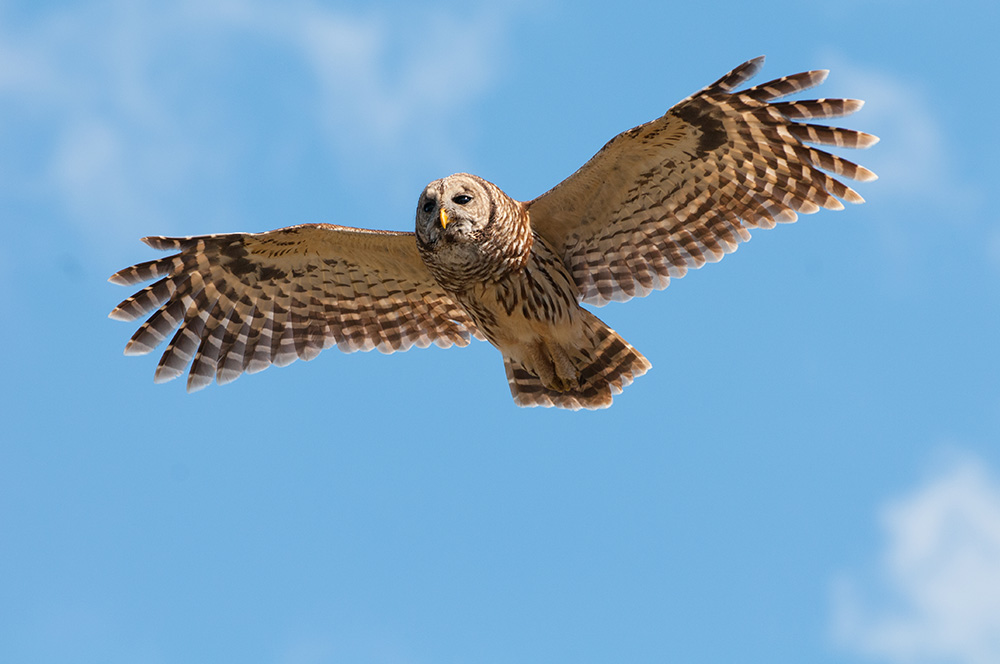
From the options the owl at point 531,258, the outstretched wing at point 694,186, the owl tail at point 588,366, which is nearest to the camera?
the outstretched wing at point 694,186

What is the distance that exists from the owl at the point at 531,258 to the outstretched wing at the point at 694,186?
0.01 m

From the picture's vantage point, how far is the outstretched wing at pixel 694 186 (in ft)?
35.6

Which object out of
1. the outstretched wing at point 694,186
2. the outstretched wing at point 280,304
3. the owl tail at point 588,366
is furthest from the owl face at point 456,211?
the owl tail at point 588,366

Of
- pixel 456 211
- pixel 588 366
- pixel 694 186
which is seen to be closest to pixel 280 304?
pixel 456 211

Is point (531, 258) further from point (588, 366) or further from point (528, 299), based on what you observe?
point (588, 366)

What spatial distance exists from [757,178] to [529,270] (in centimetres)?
221

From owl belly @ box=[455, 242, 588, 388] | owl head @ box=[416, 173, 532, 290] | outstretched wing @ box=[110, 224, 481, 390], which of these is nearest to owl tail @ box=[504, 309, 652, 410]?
owl belly @ box=[455, 242, 588, 388]

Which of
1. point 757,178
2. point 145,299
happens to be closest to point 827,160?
point 757,178

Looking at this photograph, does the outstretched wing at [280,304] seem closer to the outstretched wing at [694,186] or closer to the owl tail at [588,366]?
the owl tail at [588,366]

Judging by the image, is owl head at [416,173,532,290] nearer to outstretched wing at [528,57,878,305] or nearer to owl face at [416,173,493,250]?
owl face at [416,173,493,250]

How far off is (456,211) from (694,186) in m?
2.24

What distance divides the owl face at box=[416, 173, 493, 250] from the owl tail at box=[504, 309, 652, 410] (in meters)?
1.63

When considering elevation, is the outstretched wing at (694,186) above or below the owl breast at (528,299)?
above

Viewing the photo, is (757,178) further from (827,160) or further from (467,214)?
(467,214)
